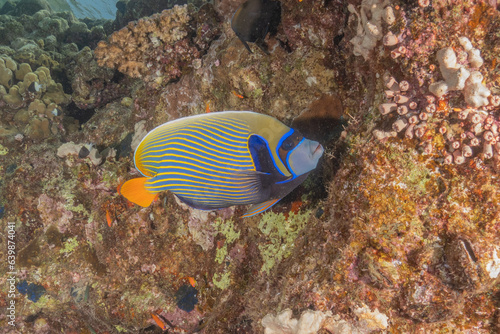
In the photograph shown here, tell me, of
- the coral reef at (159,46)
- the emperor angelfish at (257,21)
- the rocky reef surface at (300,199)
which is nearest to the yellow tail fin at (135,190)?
the rocky reef surface at (300,199)

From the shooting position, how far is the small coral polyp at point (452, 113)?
152cm

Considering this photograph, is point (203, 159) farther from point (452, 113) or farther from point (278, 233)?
point (452, 113)

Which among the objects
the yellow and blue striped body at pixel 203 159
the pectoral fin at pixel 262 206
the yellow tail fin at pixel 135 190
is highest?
the yellow and blue striped body at pixel 203 159

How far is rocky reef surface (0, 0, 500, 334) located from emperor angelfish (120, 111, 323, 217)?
0.58 m

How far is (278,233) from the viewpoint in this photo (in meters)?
2.73

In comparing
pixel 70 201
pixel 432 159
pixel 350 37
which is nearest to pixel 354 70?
pixel 350 37

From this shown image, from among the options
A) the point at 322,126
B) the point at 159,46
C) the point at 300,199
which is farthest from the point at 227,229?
the point at 159,46

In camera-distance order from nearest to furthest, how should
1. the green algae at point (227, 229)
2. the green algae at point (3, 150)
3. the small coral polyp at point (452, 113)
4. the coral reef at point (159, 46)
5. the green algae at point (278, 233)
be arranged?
the small coral polyp at point (452, 113)
the green algae at point (278, 233)
the green algae at point (227, 229)
the coral reef at point (159, 46)
the green algae at point (3, 150)

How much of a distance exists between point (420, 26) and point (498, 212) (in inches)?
48.1

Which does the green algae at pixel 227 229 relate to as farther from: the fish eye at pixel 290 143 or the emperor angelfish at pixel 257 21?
the emperor angelfish at pixel 257 21

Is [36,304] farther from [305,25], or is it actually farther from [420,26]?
[420,26]

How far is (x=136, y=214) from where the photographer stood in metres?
3.79

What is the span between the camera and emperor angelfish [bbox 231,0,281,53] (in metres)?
2.62

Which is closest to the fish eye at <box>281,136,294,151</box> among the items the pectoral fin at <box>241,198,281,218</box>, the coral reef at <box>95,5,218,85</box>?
the pectoral fin at <box>241,198,281,218</box>
